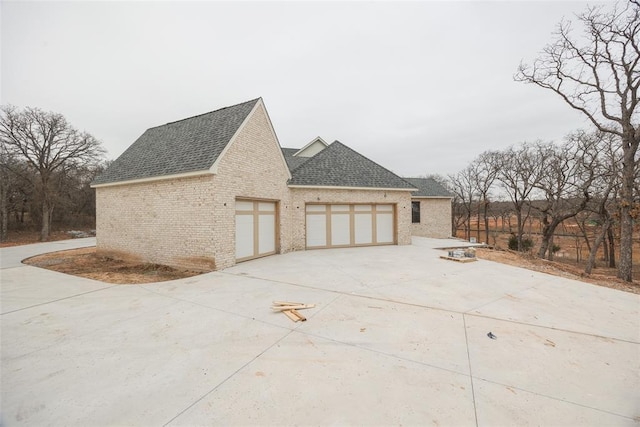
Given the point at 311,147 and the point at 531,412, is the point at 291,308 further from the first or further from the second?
the point at 311,147

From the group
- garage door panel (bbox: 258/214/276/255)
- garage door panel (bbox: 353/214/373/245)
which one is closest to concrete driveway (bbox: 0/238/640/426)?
garage door panel (bbox: 258/214/276/255)

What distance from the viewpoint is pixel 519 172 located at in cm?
2234

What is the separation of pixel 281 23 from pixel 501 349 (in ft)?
46.9

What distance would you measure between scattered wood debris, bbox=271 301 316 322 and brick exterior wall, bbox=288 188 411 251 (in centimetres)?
702

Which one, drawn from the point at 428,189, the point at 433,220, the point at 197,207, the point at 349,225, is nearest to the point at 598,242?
the point at 433,220

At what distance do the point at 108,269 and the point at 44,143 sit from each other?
1931 cm

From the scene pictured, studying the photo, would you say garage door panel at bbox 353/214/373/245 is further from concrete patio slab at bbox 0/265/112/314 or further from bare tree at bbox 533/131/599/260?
bare tree at bbox 533/131/599/260

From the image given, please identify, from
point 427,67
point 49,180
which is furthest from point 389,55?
point 49,180

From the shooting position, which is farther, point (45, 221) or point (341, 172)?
point (45, 221)

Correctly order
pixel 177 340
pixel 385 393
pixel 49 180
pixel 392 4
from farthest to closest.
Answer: pixel 49 180 < pixel 392 4 < pixel 177 340 < pixel 385 393

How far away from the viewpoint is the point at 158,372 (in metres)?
2.87

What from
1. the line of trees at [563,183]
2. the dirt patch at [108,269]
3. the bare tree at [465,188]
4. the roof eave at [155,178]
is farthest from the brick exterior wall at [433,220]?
the dirt patch at [108,269]

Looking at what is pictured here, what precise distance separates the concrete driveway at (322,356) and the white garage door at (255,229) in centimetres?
325

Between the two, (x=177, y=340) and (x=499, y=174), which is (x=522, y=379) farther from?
(x=499, y=174)
